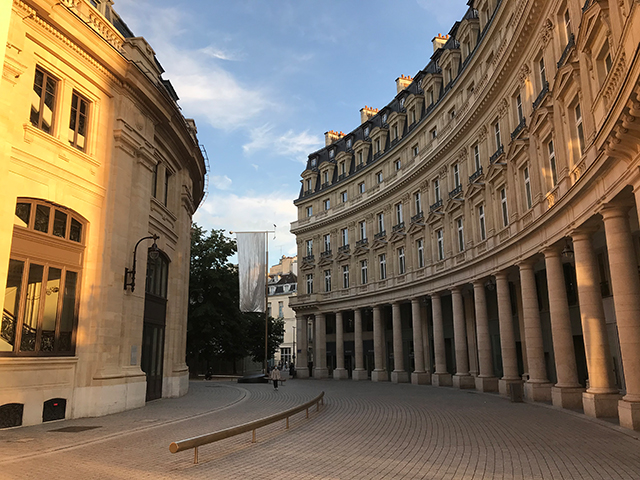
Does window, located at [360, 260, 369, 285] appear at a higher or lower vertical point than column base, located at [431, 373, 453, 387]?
higher

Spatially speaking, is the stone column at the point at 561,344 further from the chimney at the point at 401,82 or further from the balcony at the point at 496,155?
the chimney at the point at 401,82

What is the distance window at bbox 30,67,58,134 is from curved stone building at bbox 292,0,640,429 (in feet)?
52.1

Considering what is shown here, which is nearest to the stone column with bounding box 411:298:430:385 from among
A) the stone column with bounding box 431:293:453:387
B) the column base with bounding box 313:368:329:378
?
the stone column with bounding box 431:293:453:387

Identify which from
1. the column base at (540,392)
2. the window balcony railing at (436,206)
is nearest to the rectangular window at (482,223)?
the window balcony railing at (436,206)

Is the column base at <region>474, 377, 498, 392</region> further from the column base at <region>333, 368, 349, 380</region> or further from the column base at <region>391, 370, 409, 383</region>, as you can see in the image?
the column base at <region>333, 368, 349, 380</region>

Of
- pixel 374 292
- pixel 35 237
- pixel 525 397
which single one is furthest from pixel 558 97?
pixel 374 292

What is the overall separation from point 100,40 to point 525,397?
74.9ft

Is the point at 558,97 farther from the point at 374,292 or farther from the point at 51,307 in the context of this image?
the point at 374,292

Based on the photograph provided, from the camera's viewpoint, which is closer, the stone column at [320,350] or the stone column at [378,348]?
the stone column at [378,348]

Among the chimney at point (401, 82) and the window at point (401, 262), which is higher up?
the chimney at point (401, 82)

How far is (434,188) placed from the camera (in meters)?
35.9

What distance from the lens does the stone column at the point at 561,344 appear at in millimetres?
18766

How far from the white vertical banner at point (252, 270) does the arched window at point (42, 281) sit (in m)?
21.0

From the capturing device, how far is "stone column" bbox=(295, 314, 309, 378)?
50.2m
